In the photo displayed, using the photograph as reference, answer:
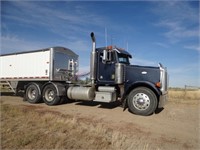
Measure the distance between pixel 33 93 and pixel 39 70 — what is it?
1.48 meters

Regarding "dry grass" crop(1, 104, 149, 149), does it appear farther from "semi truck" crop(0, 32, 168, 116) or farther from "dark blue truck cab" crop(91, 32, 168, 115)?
"semi truck" crop(0, 32, 168, 116)

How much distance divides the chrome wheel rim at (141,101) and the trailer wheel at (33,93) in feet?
19.4

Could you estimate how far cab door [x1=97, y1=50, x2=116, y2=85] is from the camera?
1086cm

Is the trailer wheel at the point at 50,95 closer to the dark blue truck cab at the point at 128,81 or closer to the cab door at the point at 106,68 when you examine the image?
the dark blue truck cab at the point at 128,81

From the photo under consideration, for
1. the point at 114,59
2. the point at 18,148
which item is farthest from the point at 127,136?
the point at 114,59

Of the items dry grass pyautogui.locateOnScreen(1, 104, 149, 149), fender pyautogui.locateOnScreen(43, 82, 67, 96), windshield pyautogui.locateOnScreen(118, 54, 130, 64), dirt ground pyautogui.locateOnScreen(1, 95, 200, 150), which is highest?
windshield pyautogui.locateOnScreen(118, 54, 130, 64)

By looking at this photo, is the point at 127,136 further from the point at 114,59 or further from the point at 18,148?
the point at 114,59

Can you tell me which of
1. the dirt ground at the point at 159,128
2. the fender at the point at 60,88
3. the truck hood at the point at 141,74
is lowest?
the dirt ground at the point at 159,128

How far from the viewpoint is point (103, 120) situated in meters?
8.30

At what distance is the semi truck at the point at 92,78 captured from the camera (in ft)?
31.7

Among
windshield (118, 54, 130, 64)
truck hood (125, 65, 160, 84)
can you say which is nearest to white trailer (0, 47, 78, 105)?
windshield (118, 54, 130, 64)

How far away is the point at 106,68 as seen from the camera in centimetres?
1112

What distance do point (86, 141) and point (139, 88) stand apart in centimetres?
505

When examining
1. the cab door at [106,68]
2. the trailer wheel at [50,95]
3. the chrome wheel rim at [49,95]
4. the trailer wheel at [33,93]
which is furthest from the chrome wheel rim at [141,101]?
the trailer wheel at [33,93]
